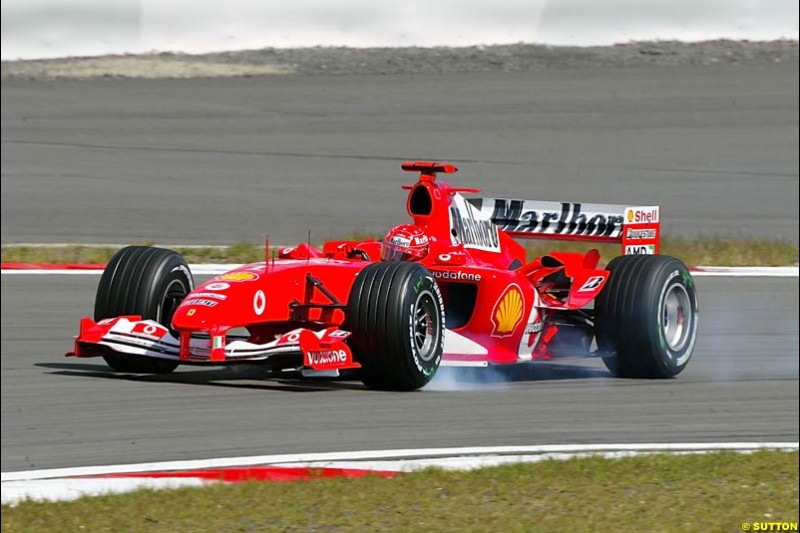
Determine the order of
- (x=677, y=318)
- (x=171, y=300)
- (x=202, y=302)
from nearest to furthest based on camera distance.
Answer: (x=202, y=302) < (x=171, y=300) < (x=677, y=318)

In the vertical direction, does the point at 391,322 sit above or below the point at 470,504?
above

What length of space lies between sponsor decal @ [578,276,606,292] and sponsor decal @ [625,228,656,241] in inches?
13.8

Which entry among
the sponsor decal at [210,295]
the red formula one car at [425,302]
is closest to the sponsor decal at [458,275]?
the red formula one car at [425,302]

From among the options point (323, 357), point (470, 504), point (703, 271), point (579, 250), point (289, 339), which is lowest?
point (470, 504)

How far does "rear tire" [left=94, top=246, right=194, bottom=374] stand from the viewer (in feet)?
30.6

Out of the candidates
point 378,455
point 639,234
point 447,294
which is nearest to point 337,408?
point 378,455

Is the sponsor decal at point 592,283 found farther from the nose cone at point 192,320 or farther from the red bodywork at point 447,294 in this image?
the nose cone at point 192,320

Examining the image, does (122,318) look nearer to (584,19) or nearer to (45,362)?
(45,362)

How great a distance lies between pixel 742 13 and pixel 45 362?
12.8 meters

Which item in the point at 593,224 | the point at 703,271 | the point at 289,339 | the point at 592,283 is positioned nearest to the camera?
the point at 289,339

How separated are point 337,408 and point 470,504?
223 cm

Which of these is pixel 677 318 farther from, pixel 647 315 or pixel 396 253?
pixel 396 253

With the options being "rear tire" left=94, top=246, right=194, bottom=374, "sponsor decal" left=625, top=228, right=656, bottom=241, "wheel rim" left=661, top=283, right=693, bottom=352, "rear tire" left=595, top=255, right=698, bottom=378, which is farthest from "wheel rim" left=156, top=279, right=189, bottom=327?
"wheel rim" left=661, top=283, right=693, bottom=352

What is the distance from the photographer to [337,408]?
881 cm
